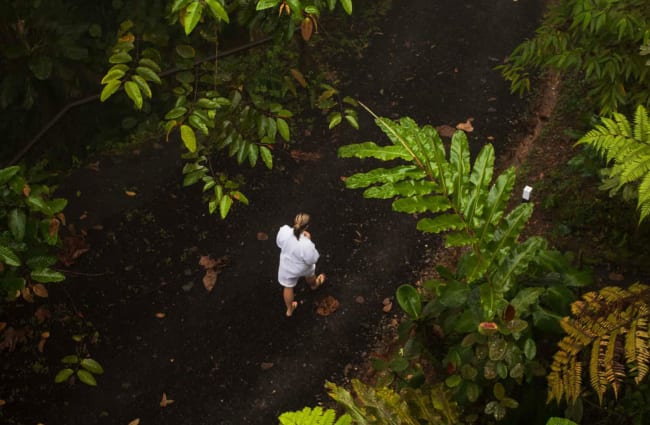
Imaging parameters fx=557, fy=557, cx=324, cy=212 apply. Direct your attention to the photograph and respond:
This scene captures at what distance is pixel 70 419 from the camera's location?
19.1ft

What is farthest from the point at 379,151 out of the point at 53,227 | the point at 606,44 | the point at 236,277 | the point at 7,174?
the point at 236,277

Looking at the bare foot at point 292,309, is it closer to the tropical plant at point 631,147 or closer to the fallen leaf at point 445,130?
the fallen leaf at point 445,130

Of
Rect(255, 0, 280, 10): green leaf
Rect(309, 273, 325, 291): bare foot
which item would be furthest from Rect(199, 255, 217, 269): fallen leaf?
Rect(255, 0, 280, 10): green leaf

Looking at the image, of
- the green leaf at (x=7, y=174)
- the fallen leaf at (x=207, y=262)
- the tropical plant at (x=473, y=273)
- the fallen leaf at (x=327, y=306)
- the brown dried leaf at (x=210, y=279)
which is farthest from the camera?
the fallen leaf at (x=207, y=262)

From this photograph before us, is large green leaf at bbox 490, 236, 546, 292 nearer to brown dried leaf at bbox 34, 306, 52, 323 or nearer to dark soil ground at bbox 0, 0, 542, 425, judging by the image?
dark soil ground at bbox 0, 0, 542, 425

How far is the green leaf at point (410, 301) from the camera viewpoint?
382cm

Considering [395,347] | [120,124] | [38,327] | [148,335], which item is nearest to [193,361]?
[148,335]

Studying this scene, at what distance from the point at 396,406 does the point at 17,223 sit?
7.80 feet

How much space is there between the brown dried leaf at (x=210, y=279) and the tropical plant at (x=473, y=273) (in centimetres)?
317

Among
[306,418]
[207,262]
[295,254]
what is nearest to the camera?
[306,418]

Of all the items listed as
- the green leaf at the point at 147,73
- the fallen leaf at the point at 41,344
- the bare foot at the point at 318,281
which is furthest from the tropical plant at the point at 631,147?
the fallen leaf at the point at 41,344

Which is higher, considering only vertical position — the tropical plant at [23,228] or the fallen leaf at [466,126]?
the tropical plant at [23,228]

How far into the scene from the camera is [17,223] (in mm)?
3191

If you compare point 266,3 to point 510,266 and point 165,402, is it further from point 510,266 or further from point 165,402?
point 165,402
